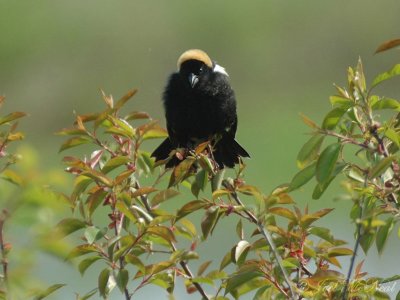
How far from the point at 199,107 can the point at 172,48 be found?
639cm

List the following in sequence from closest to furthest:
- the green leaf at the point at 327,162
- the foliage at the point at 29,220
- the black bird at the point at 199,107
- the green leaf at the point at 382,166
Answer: the foliage at the point at 29,220 → the green leaf at the point at 382,166 → the green leaf at the point at 327,162 → the black bird at the point at 199,107

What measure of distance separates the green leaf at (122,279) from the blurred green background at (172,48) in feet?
23.3

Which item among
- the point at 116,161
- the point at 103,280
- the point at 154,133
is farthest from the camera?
the point at 154,133

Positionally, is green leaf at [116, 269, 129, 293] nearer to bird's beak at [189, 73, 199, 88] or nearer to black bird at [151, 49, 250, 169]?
black bird at [151, 49, 250, 169]

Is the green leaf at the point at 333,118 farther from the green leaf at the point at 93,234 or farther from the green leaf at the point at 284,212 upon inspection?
the green leaf at the point at 93,234

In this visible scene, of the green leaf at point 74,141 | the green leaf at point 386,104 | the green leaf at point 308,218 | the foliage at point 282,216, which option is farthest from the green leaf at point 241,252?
the green leaf at point 74,141

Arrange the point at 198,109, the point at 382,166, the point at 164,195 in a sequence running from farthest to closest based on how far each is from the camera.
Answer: the point at 198,109 < the point at 164,195 < the point at 382,166

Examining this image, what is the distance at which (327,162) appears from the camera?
1.73 m

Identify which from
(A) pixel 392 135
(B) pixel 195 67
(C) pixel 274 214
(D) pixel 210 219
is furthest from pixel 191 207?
(B) pixel 195 67

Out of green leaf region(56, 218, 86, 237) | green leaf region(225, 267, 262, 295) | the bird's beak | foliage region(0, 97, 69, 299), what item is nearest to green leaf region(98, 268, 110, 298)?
green leaf region(56, 218, 86, 237)

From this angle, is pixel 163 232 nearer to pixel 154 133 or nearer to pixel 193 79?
pixel 154 133

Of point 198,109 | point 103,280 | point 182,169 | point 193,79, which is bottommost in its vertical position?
point 103,280

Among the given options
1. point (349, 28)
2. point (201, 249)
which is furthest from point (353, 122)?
point (349, 28)

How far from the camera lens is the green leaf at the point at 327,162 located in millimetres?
1725
